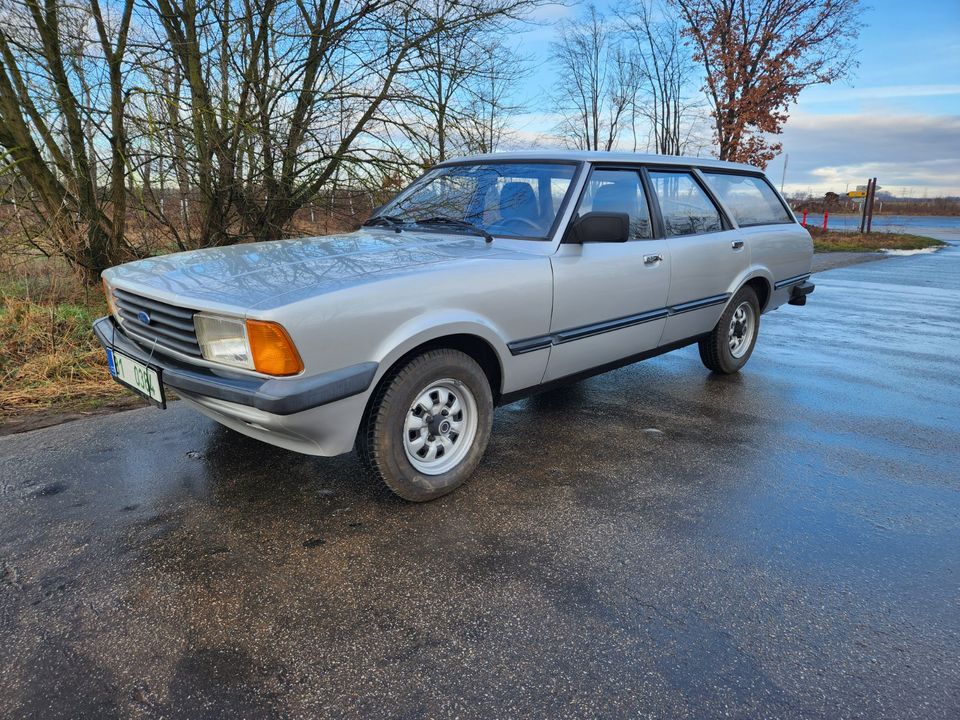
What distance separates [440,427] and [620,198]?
6.14 ft

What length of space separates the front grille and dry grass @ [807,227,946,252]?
1862cm

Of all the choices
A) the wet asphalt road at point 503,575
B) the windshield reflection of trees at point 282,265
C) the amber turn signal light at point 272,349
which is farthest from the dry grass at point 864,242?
the amber turn signal light at point 272,349

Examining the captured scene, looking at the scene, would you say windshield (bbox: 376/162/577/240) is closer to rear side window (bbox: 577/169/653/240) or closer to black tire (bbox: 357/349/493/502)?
rear side window (bbox: 577/169/653/240)

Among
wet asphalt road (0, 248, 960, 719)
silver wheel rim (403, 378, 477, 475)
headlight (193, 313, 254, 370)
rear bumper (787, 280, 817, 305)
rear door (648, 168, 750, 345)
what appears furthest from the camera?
rear bumper (787, 280, 817, 305)

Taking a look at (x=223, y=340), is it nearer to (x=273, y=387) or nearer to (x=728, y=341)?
(x=273, y=387)

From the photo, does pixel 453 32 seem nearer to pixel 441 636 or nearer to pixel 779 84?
pixel 441 636

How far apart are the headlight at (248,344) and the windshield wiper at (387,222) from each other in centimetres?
159

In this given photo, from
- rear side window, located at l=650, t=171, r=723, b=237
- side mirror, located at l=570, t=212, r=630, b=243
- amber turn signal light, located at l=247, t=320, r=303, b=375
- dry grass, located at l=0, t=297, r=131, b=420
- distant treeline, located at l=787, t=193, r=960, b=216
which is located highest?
distant treeline, located at l=787, t=193, r=960, b=216

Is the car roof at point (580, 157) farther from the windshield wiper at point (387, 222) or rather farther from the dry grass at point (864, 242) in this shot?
the dry grass at point (864, 242)

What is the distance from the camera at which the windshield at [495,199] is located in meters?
3.36

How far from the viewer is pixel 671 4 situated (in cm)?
1992

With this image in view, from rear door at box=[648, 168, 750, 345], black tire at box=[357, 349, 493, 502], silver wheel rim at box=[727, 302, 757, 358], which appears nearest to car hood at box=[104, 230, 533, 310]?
black tire at box=[357, 349, 493, 502]

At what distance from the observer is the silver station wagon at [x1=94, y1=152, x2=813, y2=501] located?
2344 mm

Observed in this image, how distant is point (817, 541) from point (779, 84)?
20094mm
